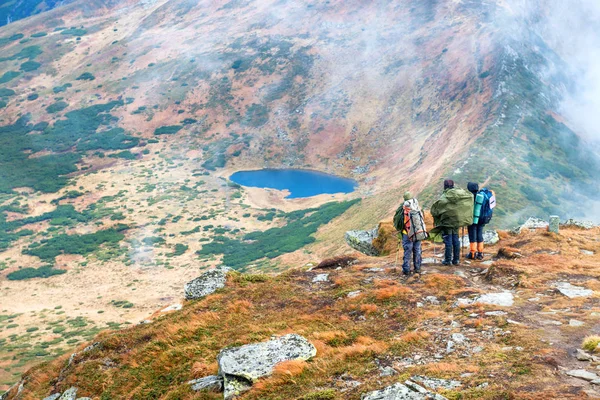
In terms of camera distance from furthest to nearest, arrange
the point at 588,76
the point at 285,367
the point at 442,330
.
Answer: the point at 588,76
the point at 442,330
the point at 285,367

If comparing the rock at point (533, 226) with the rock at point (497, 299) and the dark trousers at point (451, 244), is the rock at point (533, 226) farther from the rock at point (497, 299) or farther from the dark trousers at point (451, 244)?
the rock at point (497, 299)

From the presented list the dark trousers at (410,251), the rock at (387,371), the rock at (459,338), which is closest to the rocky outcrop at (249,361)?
the rock at (387,371)

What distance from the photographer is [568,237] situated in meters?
18.2

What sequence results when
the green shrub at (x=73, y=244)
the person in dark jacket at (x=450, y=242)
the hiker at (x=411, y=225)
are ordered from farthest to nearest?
1. the green shrub at (x=73, y=244)
2. the person in dark jacket at (x=450, y=242)
3. the hiker at (x=411, y=225)

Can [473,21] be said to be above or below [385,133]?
above

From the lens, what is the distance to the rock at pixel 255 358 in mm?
9203

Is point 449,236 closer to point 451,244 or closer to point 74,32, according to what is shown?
point 451,244

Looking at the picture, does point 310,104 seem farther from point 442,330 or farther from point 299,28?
point 442,330

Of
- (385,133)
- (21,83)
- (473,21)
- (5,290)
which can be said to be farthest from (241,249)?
(21,83)

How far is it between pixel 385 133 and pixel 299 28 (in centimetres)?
4467

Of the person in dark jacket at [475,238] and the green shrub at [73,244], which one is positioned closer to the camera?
the person in dark jacket at [475,238]

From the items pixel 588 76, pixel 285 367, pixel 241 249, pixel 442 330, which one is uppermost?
pixel 285 367

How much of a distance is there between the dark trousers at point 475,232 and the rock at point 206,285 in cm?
833

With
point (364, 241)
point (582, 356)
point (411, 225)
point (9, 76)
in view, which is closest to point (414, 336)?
point (582, 356)
